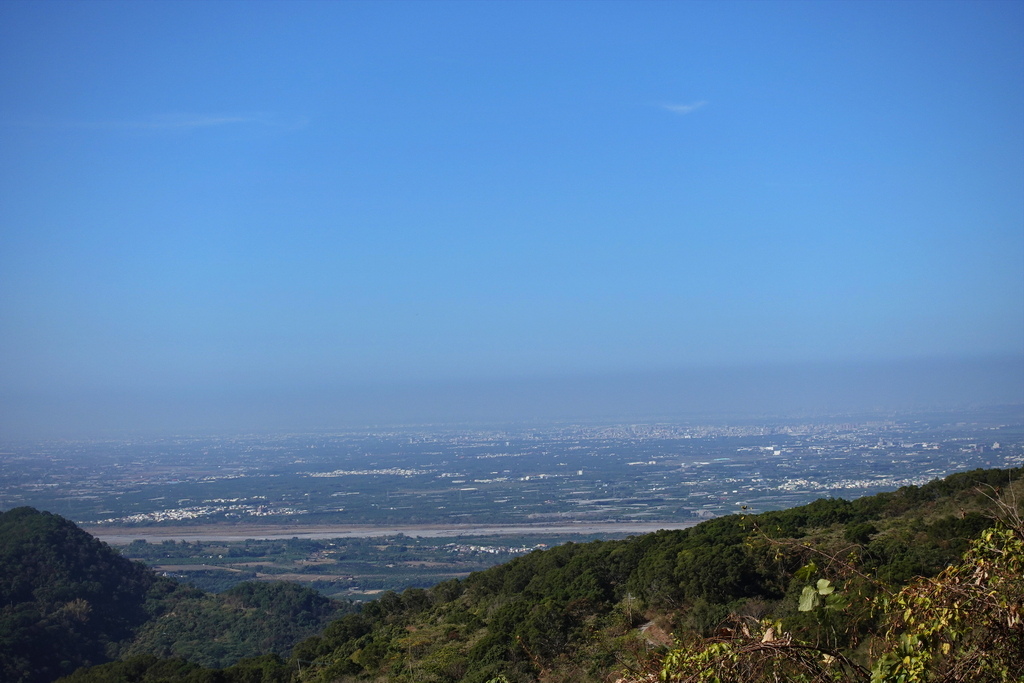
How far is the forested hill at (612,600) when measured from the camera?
10250mm

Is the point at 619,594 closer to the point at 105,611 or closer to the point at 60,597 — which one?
the point at 105,611

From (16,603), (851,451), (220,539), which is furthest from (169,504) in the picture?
(851,451)

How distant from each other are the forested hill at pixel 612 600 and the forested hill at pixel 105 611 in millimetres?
5755

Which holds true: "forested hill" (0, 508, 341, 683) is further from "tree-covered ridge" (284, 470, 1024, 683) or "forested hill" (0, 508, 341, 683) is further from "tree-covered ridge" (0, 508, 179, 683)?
"tree-covered ridge" (284, 470, 1024, 683)

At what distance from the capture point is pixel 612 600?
1396 centimetres

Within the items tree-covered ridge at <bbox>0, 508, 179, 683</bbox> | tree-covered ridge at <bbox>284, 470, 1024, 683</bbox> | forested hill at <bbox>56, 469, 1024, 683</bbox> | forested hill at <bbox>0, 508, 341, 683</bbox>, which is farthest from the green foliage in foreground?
tree-covered ridge at <bbox>284, 470, 1024, 683</bbox>

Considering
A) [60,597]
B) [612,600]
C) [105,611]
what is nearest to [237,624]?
[105,611]

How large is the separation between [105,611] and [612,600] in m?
19.0

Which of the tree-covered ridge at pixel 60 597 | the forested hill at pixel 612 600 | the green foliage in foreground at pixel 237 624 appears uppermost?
the forested hill at pixel 612 600

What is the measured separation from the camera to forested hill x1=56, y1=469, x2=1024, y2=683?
10250 millimetres

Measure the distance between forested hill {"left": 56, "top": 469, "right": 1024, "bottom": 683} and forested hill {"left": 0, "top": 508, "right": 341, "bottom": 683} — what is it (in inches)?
227

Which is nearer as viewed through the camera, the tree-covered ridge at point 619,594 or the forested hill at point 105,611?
the tree-covered ridge at point 619,594

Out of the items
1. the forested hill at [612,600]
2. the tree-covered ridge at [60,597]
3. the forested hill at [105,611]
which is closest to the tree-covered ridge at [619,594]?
the forested hill at [612,600]

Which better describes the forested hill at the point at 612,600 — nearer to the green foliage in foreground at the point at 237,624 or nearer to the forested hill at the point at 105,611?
the forested hill at the point at 105,611
